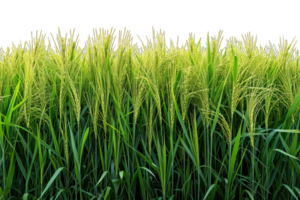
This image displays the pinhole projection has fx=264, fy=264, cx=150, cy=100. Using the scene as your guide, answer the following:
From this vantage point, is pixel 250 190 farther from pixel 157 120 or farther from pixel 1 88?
pixel 1 88

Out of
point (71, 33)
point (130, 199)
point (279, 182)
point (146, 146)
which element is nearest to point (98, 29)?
point (71, 33)

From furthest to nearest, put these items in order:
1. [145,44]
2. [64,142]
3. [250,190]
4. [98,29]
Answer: [145,44]
[98,29]
[250,190]
[64,142]

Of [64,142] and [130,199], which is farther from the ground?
[64,142]

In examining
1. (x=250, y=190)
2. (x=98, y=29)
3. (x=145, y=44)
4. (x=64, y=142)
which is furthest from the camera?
(x=145, y=44)

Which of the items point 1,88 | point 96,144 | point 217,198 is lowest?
point 217,198

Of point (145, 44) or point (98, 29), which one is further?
point (145, 44)

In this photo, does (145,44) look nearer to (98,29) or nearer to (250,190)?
(98,29)

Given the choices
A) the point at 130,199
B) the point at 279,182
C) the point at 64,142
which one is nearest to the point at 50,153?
the point at 64,142
